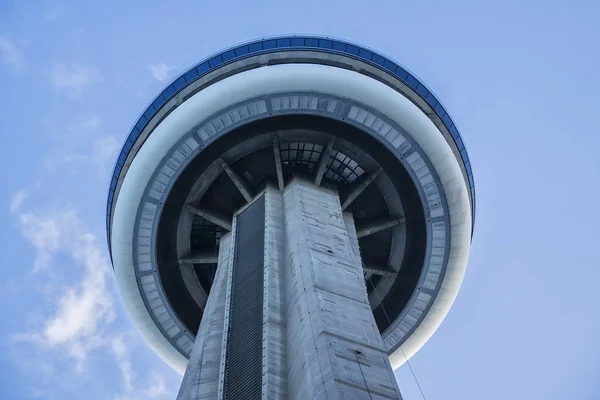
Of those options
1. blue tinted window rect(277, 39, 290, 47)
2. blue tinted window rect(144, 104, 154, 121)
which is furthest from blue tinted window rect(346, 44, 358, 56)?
blue tinted window rect(144, 104, 154, 121)

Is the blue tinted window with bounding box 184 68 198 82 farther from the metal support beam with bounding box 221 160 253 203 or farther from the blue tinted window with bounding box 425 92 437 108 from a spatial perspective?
the blue tinted window with bounding box 425 92 437 108

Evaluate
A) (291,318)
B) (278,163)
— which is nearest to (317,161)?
(278,163)

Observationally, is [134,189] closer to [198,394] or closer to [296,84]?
[296,84]

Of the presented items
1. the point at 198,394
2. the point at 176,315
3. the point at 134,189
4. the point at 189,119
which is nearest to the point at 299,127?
the point at 189,119

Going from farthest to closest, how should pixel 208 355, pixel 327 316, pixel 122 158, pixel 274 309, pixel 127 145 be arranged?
pixel 122 158 → pixel 127 145 → pixel 208 355 → pixel 274 309 → pixel 327 316

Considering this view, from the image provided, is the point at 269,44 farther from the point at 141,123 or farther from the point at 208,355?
the point at 208,355

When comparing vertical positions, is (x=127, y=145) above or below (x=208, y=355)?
above
